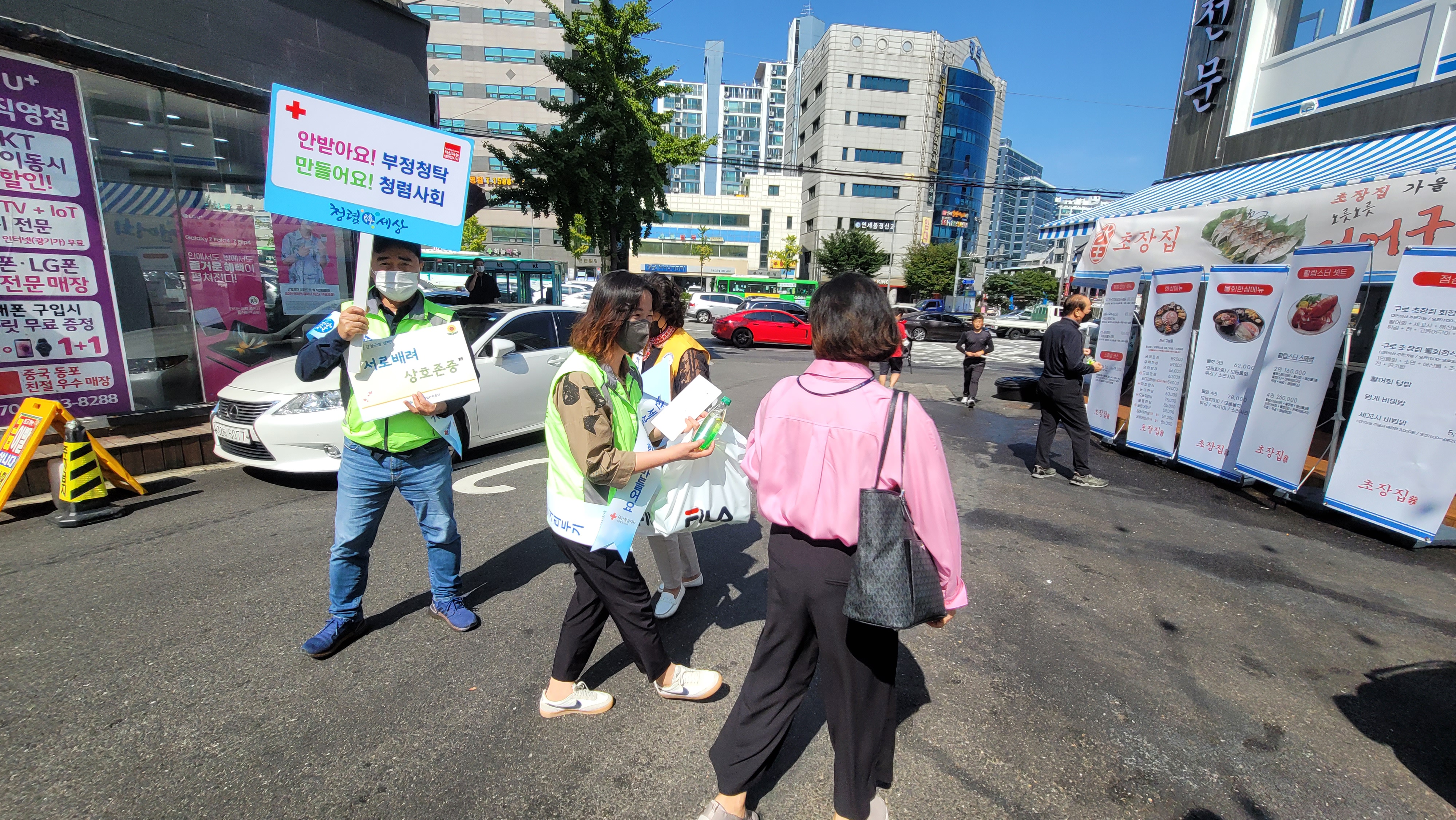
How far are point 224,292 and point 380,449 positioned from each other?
6180mm

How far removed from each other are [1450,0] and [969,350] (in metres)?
6.36

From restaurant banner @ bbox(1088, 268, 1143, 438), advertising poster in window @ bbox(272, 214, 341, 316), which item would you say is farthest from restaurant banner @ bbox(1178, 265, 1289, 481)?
advertising poster in window @ bbox(272, 214, 341, 316)

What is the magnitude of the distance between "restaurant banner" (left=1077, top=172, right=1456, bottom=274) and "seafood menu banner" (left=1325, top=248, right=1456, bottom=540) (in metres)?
0.76

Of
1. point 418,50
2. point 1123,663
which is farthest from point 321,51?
point 1123,663

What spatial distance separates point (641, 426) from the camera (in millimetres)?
2369

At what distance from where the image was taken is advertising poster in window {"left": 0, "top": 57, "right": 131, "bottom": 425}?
5129mm

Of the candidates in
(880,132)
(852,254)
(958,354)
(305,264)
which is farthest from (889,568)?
(880,132)

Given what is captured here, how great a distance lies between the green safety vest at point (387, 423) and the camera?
2.72m

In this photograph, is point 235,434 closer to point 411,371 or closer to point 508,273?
point 411,371

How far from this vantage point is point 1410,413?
455cm

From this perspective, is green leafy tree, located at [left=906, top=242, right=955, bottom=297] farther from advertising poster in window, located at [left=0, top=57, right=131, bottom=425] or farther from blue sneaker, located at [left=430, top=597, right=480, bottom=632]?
blue sneaker, located at [left=430, top=597, right=480, bottom=632]

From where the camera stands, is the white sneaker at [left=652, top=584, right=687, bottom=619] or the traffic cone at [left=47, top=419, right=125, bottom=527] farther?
the traffic cone at [left=47, top=419, right=125, bottom=527]

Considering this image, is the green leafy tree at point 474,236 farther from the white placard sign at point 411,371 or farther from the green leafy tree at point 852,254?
the white placard sign at point 411,371

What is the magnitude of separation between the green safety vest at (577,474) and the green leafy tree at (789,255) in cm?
6528
